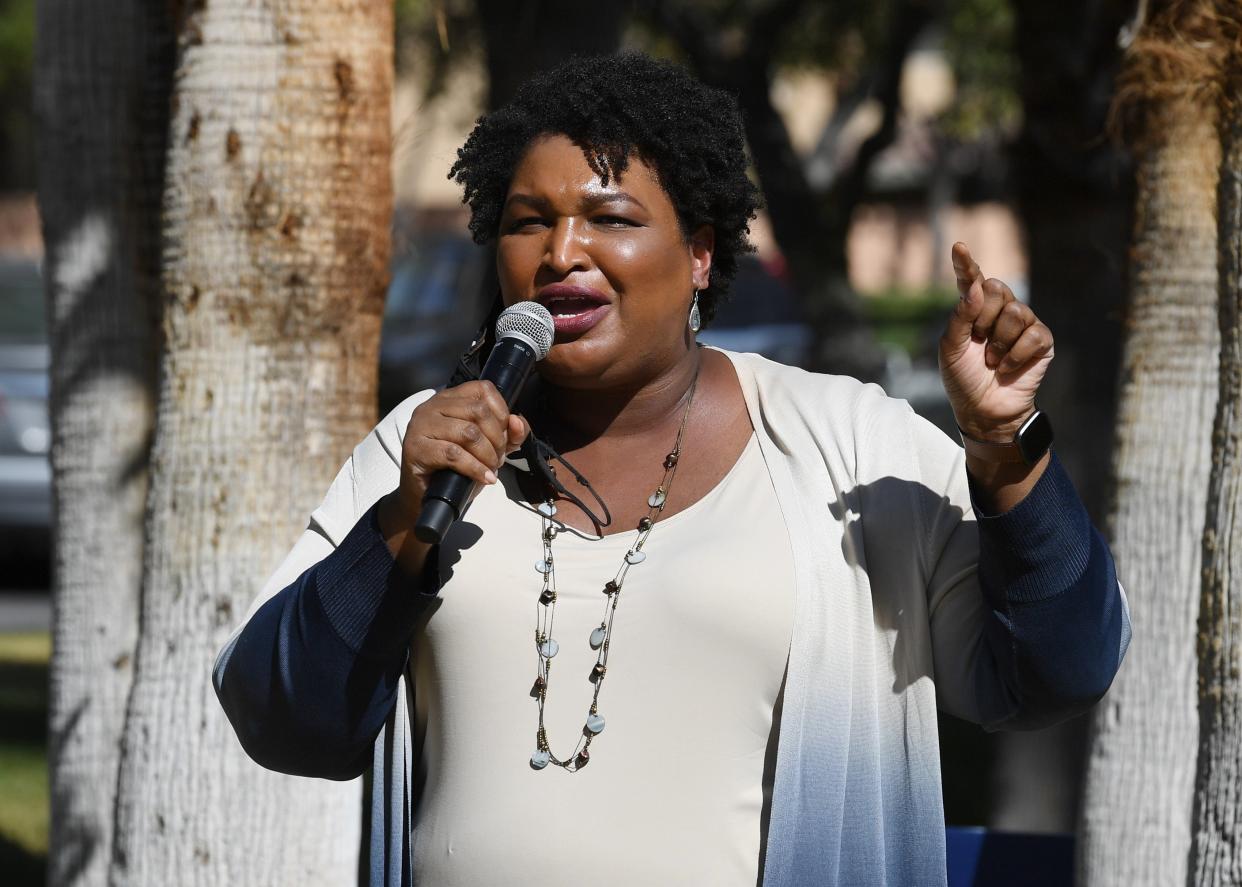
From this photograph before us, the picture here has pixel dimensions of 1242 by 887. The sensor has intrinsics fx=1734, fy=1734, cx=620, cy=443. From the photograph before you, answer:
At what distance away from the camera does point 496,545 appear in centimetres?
252

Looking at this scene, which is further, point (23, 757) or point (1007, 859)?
point (23, 757)

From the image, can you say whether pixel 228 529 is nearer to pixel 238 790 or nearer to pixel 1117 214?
pixel 238 790

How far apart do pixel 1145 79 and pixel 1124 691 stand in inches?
56.2

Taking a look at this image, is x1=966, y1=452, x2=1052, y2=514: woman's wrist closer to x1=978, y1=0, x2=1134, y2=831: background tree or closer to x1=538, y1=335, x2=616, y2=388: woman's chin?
x1=538, y1=335, x2=616, y2=388: woman's chin

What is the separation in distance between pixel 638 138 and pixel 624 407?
1.34 feet

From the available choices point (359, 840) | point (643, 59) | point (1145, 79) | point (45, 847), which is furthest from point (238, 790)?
point (45, 847)

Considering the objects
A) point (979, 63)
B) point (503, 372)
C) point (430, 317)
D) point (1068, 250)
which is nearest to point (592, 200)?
point (503, 372)

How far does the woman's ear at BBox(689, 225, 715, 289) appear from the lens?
9.00ft

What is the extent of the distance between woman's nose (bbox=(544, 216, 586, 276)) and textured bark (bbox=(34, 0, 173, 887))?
2.01 m

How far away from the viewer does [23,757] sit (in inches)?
306

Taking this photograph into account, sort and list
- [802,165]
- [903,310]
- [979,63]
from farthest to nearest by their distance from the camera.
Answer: [903,310]
[979,63]
[802,165]

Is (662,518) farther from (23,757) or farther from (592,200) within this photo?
(23,757)

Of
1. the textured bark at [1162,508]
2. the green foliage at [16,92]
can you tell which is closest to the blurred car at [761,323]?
the green foliage at [16,92]

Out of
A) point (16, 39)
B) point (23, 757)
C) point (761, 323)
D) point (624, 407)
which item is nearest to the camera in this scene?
point (624, 407)
